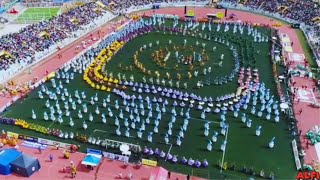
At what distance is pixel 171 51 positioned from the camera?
2594 inches

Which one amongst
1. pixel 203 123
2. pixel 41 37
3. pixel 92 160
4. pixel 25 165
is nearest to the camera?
pixel 25 165

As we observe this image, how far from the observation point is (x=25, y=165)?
3766cm

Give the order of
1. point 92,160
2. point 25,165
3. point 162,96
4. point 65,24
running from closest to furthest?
1. point 25,165
2. point 92,160
3. point 162,96
4. point 65,24

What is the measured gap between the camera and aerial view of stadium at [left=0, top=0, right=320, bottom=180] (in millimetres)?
39844

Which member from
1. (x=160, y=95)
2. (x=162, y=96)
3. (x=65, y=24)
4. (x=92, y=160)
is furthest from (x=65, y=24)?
(x=92, y=160)

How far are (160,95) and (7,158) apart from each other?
2081 cm

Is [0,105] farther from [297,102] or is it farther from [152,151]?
[297,102]

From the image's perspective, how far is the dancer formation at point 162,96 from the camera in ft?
146

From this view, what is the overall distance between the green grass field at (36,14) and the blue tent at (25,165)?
159ft

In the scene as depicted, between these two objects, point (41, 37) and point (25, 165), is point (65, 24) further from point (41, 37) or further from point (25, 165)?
point (25, 165)

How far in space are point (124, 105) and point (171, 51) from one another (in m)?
18.8

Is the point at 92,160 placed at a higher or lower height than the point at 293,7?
lower

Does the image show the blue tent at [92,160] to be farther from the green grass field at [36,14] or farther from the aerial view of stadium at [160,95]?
the green grass field at [36,14]

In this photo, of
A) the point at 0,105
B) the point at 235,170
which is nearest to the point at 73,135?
the point at 0,105
